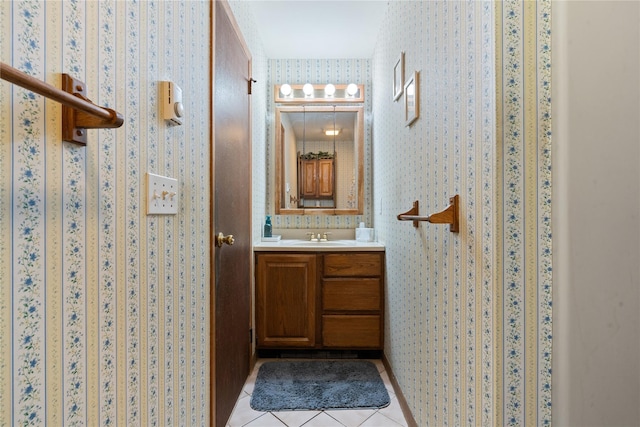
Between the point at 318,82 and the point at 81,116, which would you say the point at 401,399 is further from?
the point at 318,82

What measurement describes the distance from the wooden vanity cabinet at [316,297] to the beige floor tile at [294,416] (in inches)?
23.5

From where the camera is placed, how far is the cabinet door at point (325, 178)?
2.93 metres

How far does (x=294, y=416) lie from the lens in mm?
1741

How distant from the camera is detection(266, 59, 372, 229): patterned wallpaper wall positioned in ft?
9.55

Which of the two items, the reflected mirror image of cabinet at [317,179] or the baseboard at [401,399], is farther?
the reflected mirror image of cabinet at [317,179]

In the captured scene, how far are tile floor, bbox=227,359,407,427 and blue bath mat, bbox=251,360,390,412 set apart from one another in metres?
0.04

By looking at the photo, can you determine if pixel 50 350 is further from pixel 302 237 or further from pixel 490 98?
pixel 302 237

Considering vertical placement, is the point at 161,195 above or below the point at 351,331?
above

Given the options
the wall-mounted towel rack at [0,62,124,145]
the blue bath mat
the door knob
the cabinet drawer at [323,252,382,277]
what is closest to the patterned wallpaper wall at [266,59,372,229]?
the cabinet drawer at [323,252,382,277]

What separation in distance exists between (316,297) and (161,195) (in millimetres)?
1601

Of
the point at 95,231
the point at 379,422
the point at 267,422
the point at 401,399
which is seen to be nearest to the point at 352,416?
the point at 379,422

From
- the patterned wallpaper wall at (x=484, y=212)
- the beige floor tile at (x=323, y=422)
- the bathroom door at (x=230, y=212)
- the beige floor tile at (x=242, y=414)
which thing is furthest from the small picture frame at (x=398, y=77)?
the beige floor tile at (x=242, y=414)

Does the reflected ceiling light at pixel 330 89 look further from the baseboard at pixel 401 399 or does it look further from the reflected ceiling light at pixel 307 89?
the baseboard at pixel 401 399

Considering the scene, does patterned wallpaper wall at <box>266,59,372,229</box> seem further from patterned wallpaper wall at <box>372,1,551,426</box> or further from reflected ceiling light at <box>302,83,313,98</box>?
patterned wallpaper wall at <box>372,1,551,426</box>
